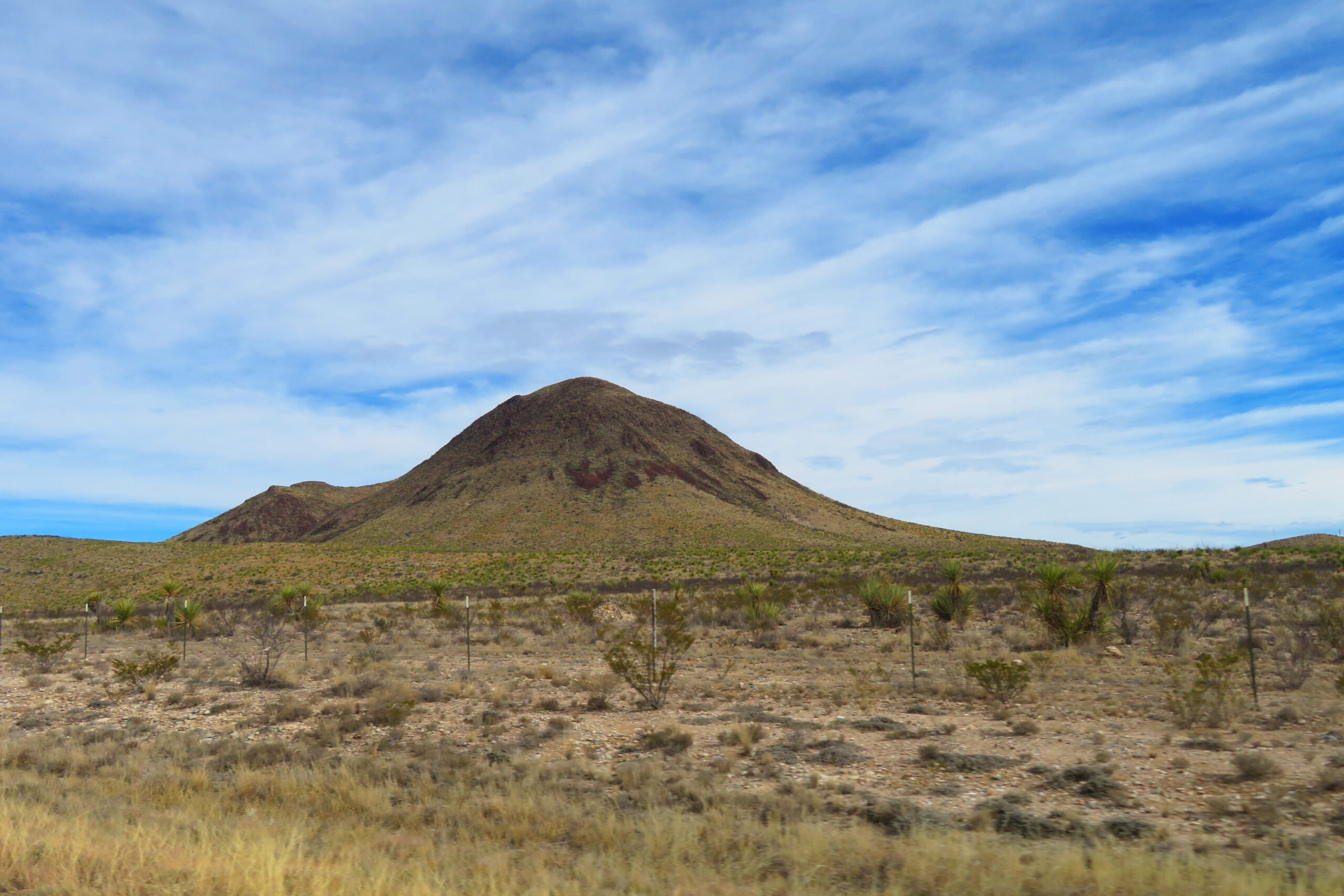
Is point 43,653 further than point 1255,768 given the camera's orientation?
Yes

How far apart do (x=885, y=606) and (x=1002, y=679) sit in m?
12.2

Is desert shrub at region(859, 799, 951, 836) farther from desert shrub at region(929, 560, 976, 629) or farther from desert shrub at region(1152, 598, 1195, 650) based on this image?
desert shrub at region(929, 560, 976, 629)

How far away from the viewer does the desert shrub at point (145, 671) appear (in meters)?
18.8

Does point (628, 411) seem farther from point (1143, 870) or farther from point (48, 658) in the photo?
point (1143, 870)

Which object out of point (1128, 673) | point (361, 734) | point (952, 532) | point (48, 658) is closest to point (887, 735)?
point (1128, 673)

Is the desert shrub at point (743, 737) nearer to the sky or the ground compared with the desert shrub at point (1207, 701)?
nearer to the ground

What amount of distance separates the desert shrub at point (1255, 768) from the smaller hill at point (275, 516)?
15268 cm

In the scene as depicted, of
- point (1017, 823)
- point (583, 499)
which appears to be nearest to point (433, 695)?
point (1017, 823)

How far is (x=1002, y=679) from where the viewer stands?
15.1 metres

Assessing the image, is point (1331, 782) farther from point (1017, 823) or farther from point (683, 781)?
point (683, 781)

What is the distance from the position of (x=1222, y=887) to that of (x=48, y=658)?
29.4 meters

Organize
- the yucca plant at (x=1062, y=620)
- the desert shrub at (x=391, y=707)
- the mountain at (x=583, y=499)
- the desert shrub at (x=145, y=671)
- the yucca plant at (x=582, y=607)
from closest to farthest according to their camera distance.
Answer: the desert shrub at (x=391, y=707)
the desert shrub at (x=145, y=671)
the yucca plant at (x=1062, y=620)
the yucca plant at (x=582, y=607)
the mountain at (x=583, y=499)

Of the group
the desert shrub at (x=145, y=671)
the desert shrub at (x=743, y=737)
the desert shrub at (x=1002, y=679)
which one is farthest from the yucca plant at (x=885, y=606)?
the desert shrub at (x=145, y=671)

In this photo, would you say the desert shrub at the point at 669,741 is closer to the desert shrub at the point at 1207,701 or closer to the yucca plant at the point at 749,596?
the desert shrub at the point at 1207,701
